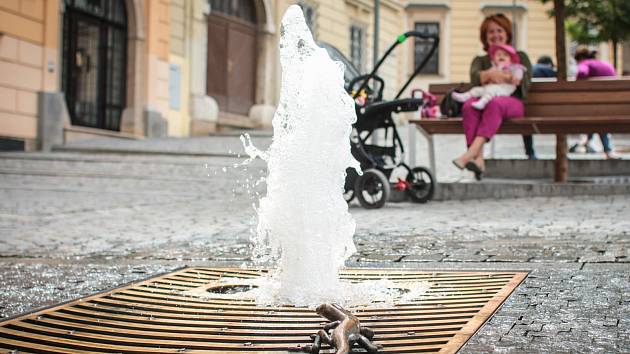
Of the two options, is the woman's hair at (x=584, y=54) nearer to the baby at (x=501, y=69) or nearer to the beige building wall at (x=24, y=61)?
the baby at (x=501, y=69)

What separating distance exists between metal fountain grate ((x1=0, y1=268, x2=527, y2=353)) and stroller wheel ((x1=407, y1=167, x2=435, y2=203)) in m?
5.29

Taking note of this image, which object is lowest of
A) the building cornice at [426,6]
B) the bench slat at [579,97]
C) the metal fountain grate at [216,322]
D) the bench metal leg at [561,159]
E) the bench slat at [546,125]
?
the metal fountain grate at [216,322]

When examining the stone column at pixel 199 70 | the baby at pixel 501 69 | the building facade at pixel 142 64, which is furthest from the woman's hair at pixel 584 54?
the stone column at pixel 199 70

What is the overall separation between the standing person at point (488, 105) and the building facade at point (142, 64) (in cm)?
829

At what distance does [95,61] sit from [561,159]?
12.9 meters

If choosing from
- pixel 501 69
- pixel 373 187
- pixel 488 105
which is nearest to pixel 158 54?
pixel 501 69

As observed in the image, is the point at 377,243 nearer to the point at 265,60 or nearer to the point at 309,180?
the point at 309,180

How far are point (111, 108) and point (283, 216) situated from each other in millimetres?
17962

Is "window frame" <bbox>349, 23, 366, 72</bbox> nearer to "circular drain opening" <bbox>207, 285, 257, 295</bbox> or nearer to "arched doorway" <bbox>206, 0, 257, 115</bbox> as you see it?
"arched doorway" <bbox>206, 0, 257, 115</bbox>

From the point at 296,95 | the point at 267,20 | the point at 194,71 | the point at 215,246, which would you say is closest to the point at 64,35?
the point at 194,71

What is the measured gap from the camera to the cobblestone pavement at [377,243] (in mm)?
3492

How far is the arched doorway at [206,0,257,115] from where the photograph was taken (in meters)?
25.4

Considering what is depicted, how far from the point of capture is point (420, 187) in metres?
9.80

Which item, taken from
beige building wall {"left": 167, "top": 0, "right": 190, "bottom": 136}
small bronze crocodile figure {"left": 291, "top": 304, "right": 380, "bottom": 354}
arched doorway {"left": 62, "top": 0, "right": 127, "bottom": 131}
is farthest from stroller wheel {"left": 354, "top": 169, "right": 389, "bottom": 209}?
beige building wall {"left": 167, "top": 0, "right": 190, "bottom": 136}
